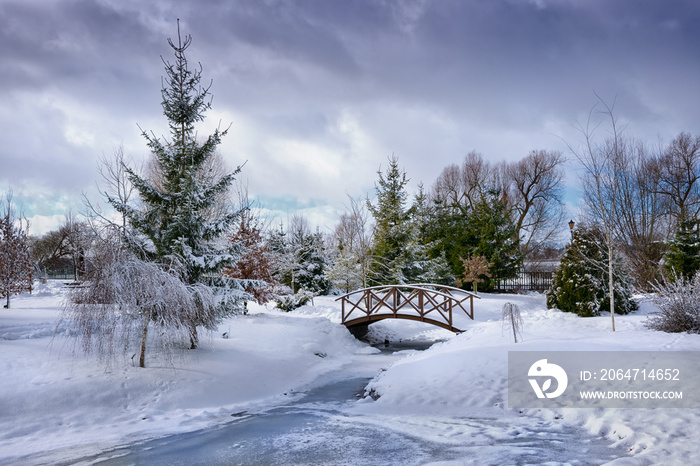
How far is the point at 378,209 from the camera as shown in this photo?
21.9 m

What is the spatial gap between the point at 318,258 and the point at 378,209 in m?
4.32

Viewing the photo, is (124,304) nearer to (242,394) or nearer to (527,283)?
(242,394)

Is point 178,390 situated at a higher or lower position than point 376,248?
lower

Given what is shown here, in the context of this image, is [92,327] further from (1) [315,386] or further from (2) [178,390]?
(1) [315,386]

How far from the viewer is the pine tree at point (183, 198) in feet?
32.4

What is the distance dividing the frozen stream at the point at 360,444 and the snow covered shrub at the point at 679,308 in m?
4.83

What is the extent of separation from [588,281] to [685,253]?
347 centimetres

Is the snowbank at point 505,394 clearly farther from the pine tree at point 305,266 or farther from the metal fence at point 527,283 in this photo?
the metal fence at point 527,283

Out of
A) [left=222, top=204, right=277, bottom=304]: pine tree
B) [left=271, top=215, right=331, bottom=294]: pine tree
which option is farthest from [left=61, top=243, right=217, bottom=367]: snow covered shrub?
[left=271, top=215, right=331, bottom=294]: pine tree

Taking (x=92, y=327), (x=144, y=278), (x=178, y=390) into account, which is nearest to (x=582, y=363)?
(x=178, y=390)

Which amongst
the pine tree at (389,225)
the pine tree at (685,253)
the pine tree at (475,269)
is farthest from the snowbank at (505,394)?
the pine tree at (475,269)

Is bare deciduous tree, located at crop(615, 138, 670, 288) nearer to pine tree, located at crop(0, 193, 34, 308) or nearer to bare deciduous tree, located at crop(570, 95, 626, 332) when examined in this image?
bare deciduous tree, located at crop(570, 95, 626, 332)

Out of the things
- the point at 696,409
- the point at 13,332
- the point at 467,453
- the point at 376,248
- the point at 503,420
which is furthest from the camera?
the point at 376,248

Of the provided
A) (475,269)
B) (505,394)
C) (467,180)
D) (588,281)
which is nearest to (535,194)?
(467,180)
